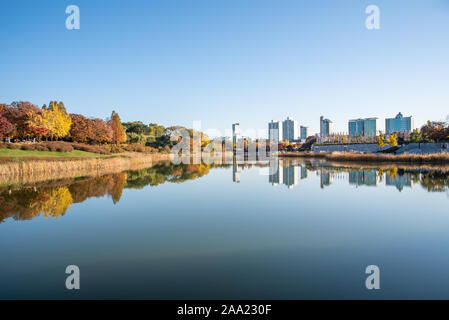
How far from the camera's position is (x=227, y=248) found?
5.10 metres

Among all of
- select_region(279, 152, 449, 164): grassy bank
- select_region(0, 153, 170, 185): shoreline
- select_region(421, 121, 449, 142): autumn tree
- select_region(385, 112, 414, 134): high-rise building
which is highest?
select_region(385, 112, 414, 134): high-rise building

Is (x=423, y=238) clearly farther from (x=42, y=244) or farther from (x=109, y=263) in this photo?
(x=42, y=244)

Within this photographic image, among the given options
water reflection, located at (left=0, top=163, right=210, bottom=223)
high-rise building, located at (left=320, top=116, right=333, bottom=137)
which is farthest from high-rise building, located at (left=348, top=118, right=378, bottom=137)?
water reflection, located at (left=0, top=163, right=210, bottom=223)

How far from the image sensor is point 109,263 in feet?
14.8

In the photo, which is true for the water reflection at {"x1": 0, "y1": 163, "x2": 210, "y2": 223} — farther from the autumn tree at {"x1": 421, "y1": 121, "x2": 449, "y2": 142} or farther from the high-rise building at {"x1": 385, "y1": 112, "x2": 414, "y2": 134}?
the high-rise building at {"x1": 385, "y1": 112, "x2": 414, "y2": 134}

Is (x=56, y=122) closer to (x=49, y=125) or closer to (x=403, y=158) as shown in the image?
(x=49, y=125)

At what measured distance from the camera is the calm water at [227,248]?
11.9 ft

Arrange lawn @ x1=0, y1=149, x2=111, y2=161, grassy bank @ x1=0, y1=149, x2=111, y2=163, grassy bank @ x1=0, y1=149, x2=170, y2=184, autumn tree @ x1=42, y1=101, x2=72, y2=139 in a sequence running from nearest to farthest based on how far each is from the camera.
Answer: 1. grassy bank @ x1=0, y1=149, x2=170, y2=184
2. grassy bank @ x1=0, y1=149, x2=111, y2=163
3. lawn @ x1=0, y1=149, x2=111, y2=161
4. autumn tree @ x1=42, y1=101, x2=72, y2=139

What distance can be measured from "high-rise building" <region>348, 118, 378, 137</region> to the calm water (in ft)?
323

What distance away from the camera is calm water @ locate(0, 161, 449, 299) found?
11.9 feet

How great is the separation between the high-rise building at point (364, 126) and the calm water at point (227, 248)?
3878 inches

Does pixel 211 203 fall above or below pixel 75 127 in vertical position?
below
